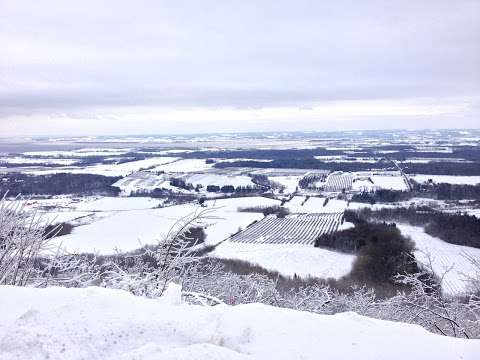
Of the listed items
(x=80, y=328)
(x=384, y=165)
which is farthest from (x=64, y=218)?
(x=384, y=165)

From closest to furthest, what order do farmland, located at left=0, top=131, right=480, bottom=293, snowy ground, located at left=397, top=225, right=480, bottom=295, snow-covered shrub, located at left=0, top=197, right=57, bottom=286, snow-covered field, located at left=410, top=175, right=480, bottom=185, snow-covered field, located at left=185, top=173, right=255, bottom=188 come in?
1. snow-covered shrub, located at left=0, top=197, right=57, bottom=286
2. snowy ground, located at left=397, top=225, right=480, bottom=295
3. farmland, located at left=0, top=131, right=480, bottom=293
4. snow-covered field, located at left=410, top=175, right=480, bottom=185
5. snow-covered field, located at left=185, top=173, right=255, bottom=188

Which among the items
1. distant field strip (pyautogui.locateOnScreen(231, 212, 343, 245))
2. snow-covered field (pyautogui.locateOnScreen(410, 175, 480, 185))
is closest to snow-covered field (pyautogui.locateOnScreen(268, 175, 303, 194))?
distant field strip (pyautogui.locateOnScreen(231, 212, 343, 245))

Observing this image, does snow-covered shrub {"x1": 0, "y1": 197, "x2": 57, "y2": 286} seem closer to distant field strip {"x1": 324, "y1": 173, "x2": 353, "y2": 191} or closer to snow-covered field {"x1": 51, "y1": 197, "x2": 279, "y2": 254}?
snow-covered field {"x1": 51, "y1": 197, "x2": 279, "y2": 254}

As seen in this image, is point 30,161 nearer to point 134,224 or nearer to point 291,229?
point 134,224

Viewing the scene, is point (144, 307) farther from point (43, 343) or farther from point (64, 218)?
point (64, 218)

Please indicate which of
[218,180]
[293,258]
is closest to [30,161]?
[218,180]

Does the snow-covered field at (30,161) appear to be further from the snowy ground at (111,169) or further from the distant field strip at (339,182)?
the distant field strip at (339,182)
